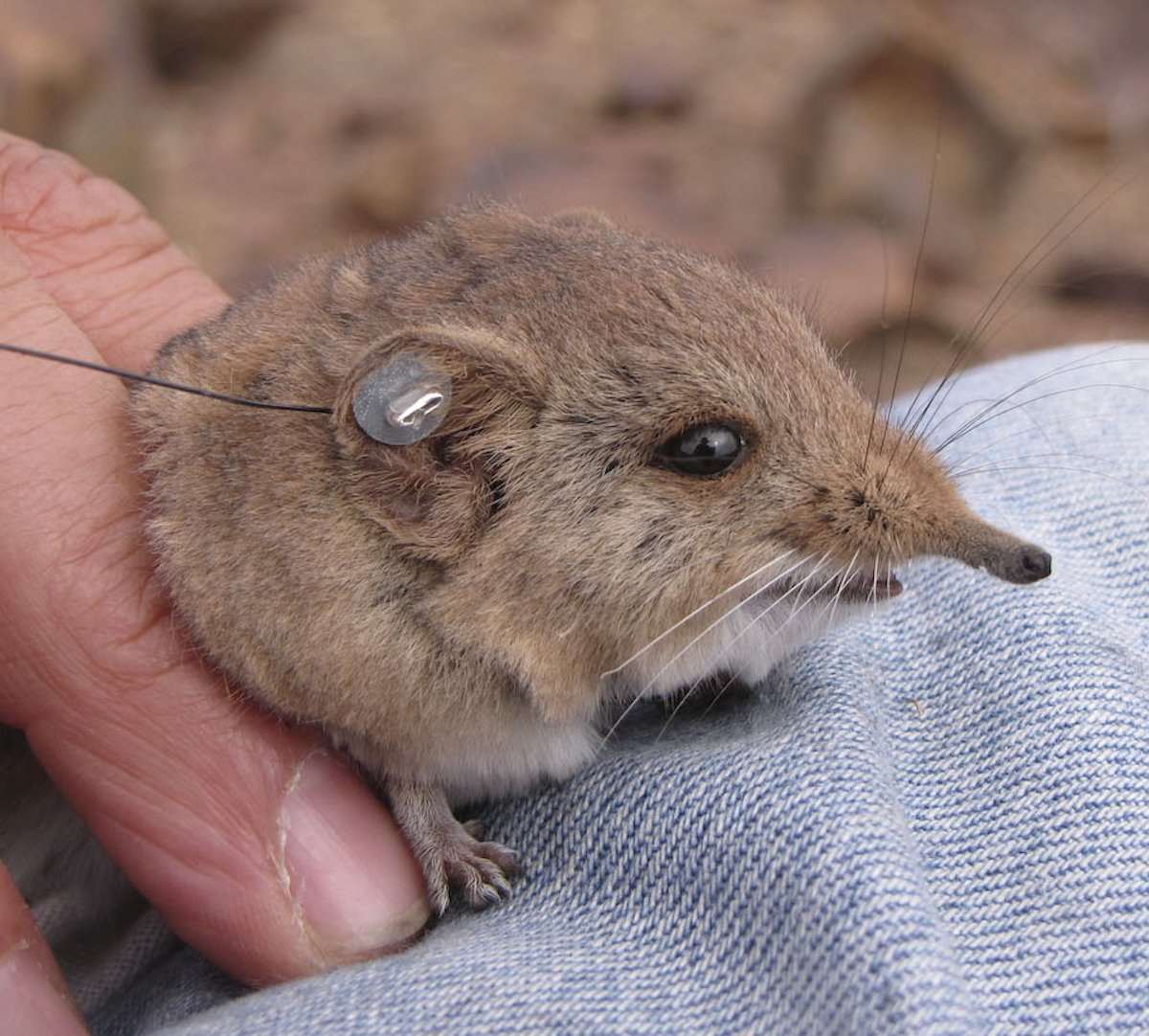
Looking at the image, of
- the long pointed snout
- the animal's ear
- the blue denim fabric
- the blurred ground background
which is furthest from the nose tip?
the blurred ground background

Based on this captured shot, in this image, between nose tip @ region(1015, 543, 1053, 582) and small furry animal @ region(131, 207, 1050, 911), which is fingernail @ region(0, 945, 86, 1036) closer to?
small furry animal @ region(131, 207, 1050, 911)

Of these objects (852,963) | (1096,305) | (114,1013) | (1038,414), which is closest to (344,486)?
(852,963)

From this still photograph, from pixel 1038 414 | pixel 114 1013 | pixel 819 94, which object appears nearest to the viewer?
pixel 114 1013

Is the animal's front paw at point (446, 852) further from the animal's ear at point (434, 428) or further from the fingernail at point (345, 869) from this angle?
the animal's ear at point (434, 428)

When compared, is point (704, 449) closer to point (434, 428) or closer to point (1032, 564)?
point (434, 428)

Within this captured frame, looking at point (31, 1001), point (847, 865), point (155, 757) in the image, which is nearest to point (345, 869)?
point (155, 757)

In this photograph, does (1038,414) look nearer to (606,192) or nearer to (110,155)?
(606,192)

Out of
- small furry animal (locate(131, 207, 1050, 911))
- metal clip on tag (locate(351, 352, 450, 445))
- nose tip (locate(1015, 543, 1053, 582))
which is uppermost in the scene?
metal clip on tag (locate(351, 352, 450, 445))

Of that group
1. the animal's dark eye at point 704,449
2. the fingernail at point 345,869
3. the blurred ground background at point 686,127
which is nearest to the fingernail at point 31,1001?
the fingernail at point 345,869
